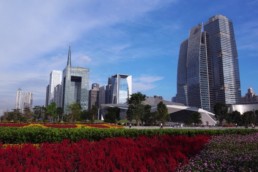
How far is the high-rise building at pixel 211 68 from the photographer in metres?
164

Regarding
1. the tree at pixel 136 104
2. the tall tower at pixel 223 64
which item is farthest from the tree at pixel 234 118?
the tall tower at pixel 223 64

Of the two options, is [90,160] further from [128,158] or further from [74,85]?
[74,85]

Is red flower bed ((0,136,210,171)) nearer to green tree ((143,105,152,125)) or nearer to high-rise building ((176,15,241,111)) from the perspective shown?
green tree ((143,105,152,125))

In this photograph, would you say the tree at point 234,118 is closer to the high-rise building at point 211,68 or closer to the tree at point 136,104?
the tree at point 136,104

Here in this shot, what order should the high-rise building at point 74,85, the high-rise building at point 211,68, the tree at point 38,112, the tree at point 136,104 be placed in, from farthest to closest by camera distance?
the high-rise building at point 74,85 < the high-rise building at point 211,68 < the tree at point 38,112 < the tree at point 136,104

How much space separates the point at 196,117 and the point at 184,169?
92165 mm

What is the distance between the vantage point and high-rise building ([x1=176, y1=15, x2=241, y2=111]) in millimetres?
163625

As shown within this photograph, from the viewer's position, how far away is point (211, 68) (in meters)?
169

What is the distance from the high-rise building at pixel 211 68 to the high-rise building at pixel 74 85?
7127cm

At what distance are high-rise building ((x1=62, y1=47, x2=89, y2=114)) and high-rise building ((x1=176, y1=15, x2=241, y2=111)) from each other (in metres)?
71.3

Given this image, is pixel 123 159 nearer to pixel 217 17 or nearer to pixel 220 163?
pixel 220 163

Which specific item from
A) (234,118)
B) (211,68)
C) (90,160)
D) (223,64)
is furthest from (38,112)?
(223,64)

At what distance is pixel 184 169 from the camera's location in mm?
5422

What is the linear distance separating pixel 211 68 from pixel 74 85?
99248mm
